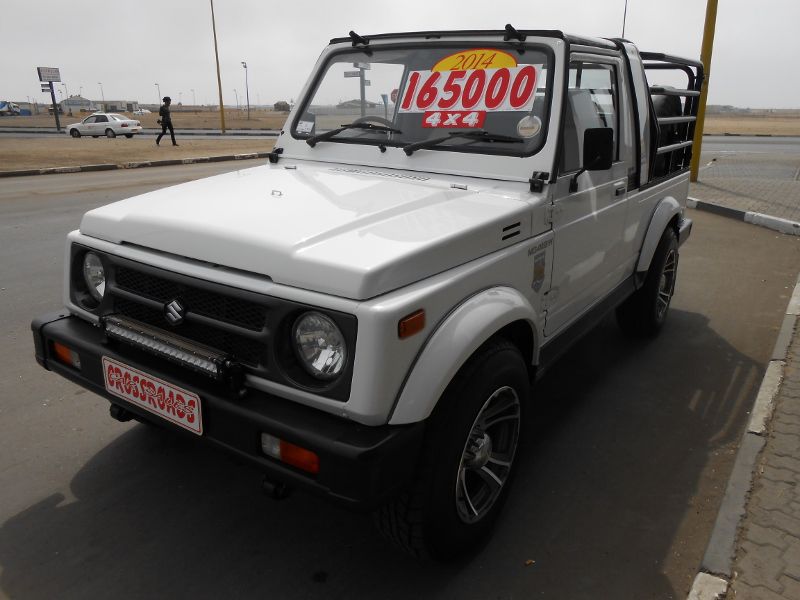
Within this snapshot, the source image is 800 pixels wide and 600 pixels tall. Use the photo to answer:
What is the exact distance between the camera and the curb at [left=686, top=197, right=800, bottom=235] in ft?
29.0

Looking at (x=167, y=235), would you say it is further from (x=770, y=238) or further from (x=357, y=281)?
(x=770, y=238)

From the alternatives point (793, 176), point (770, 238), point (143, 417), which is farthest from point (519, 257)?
point (793, 176)

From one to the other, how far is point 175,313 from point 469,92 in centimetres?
179

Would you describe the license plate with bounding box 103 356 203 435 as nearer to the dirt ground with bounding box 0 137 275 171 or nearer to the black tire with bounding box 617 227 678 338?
the black tire with bounding box 617 227 678 338

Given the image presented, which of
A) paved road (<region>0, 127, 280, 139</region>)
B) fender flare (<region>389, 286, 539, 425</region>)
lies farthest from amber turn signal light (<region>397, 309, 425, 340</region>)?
paved road (<region>0, 127, 280, 139</region>)

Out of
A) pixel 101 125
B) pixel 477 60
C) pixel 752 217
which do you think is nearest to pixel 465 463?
pixel 477 60

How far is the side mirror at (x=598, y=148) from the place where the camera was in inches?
113

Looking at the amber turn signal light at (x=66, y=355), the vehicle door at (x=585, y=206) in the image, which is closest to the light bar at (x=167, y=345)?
the amber turn signal light at (x=66, y=355)

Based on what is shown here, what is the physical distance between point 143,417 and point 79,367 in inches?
15.0

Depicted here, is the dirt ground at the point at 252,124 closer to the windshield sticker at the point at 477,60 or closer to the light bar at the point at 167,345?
the windshield sticker at the point at 477,60

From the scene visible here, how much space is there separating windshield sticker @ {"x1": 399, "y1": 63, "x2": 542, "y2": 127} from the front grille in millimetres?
1555

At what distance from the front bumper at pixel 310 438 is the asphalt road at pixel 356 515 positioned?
61cm

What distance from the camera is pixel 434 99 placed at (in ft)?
10.7

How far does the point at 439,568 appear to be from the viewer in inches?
99.5
